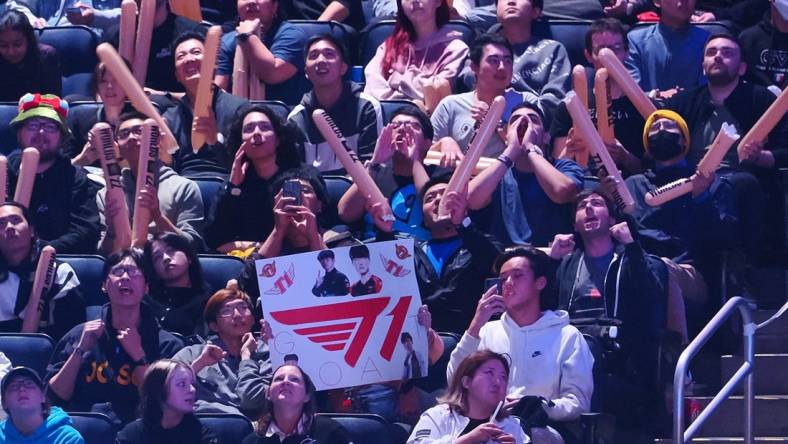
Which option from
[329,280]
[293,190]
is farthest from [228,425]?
[293,190]

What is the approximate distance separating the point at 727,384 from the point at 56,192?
3.47 metres

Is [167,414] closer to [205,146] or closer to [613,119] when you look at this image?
[205,146]

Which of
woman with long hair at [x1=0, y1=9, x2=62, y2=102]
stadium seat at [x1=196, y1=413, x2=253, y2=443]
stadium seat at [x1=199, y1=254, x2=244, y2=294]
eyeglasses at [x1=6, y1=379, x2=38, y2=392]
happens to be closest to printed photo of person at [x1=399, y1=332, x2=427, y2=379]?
stadium seat at [x1=196, y1=413, x2=253, y2=443]

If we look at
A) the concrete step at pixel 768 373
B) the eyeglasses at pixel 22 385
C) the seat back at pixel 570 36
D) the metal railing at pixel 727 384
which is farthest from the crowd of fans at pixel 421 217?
the metal railing at pixel 727 384

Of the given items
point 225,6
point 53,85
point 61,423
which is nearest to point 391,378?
point 61,423

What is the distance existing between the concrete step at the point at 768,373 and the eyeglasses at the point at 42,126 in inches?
135

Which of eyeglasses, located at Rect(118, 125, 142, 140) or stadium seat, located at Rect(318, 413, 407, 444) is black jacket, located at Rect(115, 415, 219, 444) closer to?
stadium seat, located at Rect(318, 413, 407, 444)

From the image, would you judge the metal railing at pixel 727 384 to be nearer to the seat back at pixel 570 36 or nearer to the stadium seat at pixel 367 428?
the stadium seat at pixel 367 428

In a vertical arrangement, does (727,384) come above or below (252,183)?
below

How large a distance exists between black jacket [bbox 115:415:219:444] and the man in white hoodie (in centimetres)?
104

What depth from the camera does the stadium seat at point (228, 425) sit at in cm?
825

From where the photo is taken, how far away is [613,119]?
392 inches

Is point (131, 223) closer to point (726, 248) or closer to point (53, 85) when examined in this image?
point (53, 85)

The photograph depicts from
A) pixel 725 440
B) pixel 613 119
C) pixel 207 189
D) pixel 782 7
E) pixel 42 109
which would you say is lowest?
pixel 725 440
